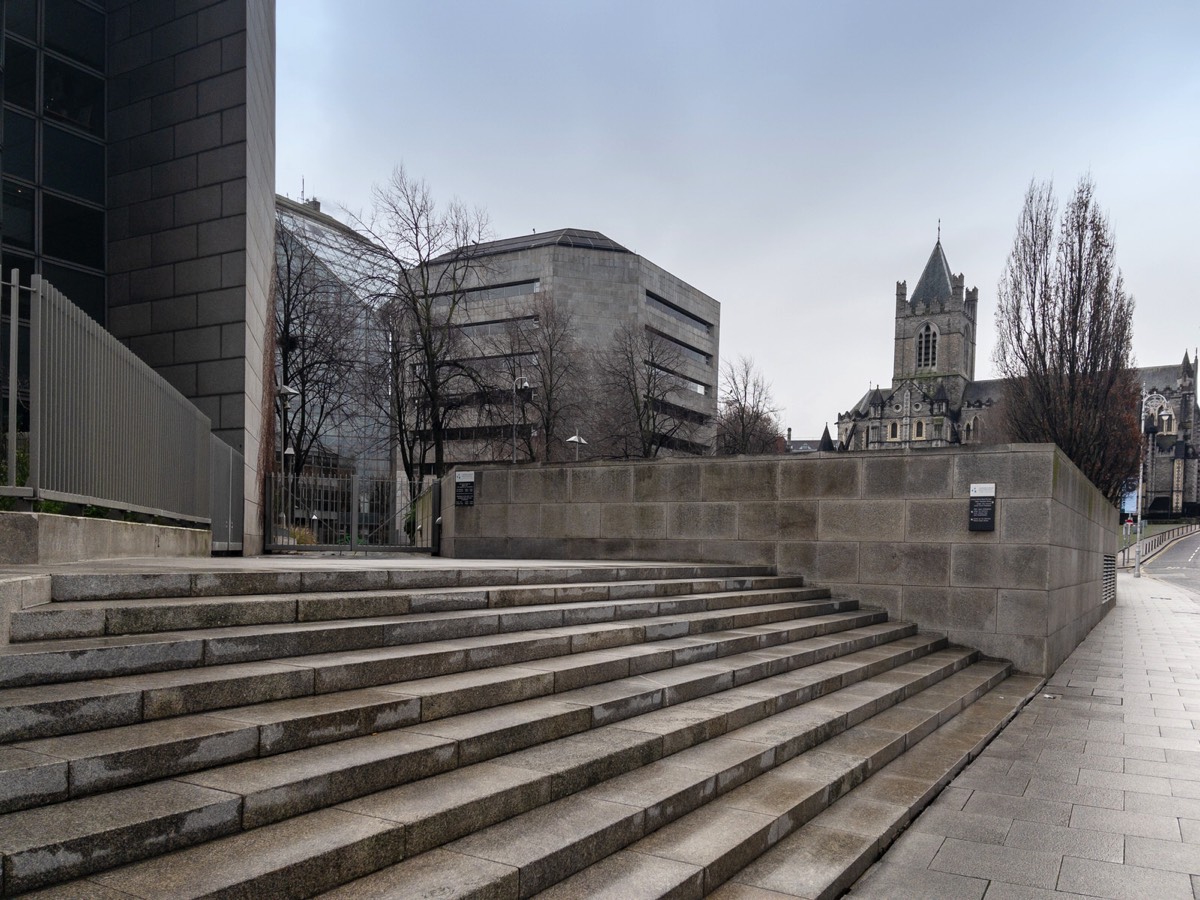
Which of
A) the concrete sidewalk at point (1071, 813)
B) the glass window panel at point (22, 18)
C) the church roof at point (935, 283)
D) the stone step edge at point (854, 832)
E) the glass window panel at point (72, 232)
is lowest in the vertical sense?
the concrete sidewalk at point (1071, 813)

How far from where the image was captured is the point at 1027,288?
107ft

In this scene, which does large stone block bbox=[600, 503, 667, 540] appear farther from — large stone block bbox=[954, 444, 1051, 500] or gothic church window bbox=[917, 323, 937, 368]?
gothic church window bbox=[917, 323, 937, 368]

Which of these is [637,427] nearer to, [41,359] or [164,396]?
[164,396]

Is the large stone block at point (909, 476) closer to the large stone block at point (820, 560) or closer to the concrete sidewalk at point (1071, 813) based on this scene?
the large stone block at point (820, 560)

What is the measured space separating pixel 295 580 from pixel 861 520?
8.64 m

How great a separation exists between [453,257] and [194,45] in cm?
1250

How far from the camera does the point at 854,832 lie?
482cm

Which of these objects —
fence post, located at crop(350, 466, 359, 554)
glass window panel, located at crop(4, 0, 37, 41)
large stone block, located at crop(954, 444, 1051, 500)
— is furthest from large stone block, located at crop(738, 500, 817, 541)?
glass window panel, located at crop(4, 0, 37, 41)

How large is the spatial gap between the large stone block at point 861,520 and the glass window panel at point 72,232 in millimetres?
13846

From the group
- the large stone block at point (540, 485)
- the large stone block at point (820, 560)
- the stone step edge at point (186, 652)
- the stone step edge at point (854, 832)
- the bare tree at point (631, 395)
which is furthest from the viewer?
the bare tree at point (631, 395)

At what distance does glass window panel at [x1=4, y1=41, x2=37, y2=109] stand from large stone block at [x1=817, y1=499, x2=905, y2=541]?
50.7 ft

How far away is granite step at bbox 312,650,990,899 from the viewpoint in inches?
131

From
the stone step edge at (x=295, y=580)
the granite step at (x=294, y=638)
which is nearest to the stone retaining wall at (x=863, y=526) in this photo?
the stone step edge at (x=295, y=580)

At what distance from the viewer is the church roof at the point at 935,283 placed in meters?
127
